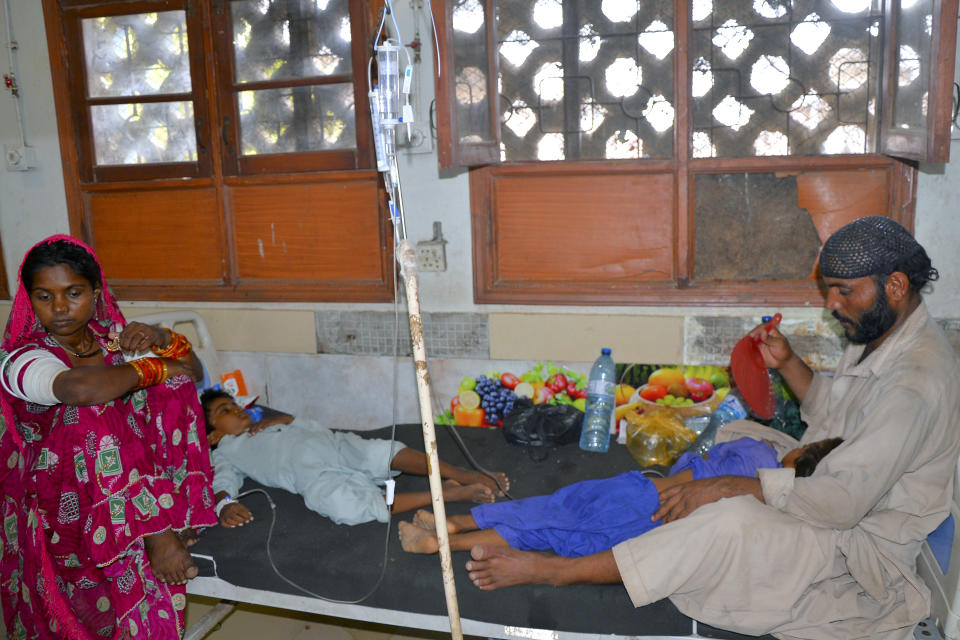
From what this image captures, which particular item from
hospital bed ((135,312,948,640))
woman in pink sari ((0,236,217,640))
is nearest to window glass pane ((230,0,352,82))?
woman in pink sari ((0,236,217,640))

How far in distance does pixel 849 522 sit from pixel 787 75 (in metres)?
2.05

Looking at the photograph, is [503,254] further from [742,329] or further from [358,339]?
[742,329]

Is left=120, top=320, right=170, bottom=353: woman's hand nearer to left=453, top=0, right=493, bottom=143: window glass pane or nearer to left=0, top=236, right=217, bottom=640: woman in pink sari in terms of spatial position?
left=0, top=236, right=217, bottom=640: woman in pink sari

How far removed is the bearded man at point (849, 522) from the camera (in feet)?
7.00

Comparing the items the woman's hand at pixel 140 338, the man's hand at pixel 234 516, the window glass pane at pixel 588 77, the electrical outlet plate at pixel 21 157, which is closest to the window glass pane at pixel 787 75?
the window glass pane at pixel 588 77

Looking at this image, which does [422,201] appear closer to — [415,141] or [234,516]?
[415,141]

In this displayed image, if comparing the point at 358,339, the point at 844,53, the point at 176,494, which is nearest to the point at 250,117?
the point at 358,339

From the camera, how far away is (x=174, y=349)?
9.18 feet

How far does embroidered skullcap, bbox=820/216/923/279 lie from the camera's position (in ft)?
7.43

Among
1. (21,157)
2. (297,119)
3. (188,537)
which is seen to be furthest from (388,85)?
(21,157)

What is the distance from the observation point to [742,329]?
3492mm

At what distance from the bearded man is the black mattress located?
52 mm

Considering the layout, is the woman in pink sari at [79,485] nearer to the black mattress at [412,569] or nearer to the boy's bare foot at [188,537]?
the boy's bare foot at [188,537]

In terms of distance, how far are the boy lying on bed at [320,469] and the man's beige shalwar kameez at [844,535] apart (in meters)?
0.89
